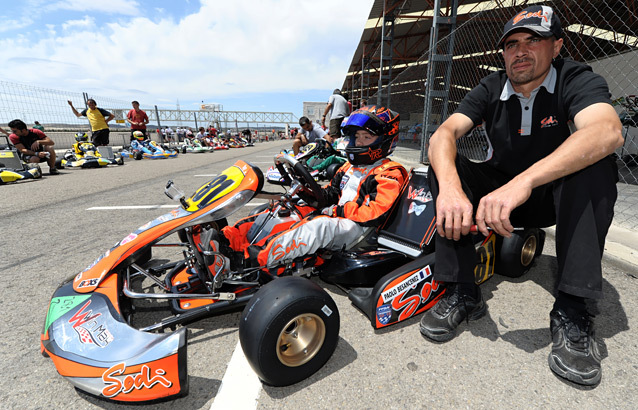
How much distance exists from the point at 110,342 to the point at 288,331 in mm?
694

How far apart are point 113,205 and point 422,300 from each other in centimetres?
413

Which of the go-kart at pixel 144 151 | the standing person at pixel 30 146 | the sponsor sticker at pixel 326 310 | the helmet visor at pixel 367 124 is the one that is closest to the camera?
the sponsor sticker at pixel 326 310

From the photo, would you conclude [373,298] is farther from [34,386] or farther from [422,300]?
[34,386]

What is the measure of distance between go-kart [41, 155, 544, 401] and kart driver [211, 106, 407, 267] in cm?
9

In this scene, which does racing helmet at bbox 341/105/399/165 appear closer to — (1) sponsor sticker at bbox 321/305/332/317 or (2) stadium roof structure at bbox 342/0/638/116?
(1) sponsor sticker at bbox 321/305/332/317

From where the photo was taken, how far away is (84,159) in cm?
848

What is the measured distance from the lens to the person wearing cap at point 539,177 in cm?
127

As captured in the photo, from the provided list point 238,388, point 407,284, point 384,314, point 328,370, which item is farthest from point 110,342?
point 407,284

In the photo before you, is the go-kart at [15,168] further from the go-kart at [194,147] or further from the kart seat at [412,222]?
the go-kart at [194,147]

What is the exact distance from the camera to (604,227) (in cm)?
131

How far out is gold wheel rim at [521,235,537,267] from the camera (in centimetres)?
217

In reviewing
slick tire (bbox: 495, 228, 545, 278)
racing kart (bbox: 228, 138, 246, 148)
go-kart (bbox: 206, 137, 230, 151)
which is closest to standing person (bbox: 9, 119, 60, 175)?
slick tire (bbox: 495, 228, 545, 278)

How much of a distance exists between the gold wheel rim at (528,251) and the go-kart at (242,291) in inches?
0.4

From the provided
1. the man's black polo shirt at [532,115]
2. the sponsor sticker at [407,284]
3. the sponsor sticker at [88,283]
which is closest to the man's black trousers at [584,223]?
the man's black polo shirt at [532,115]
